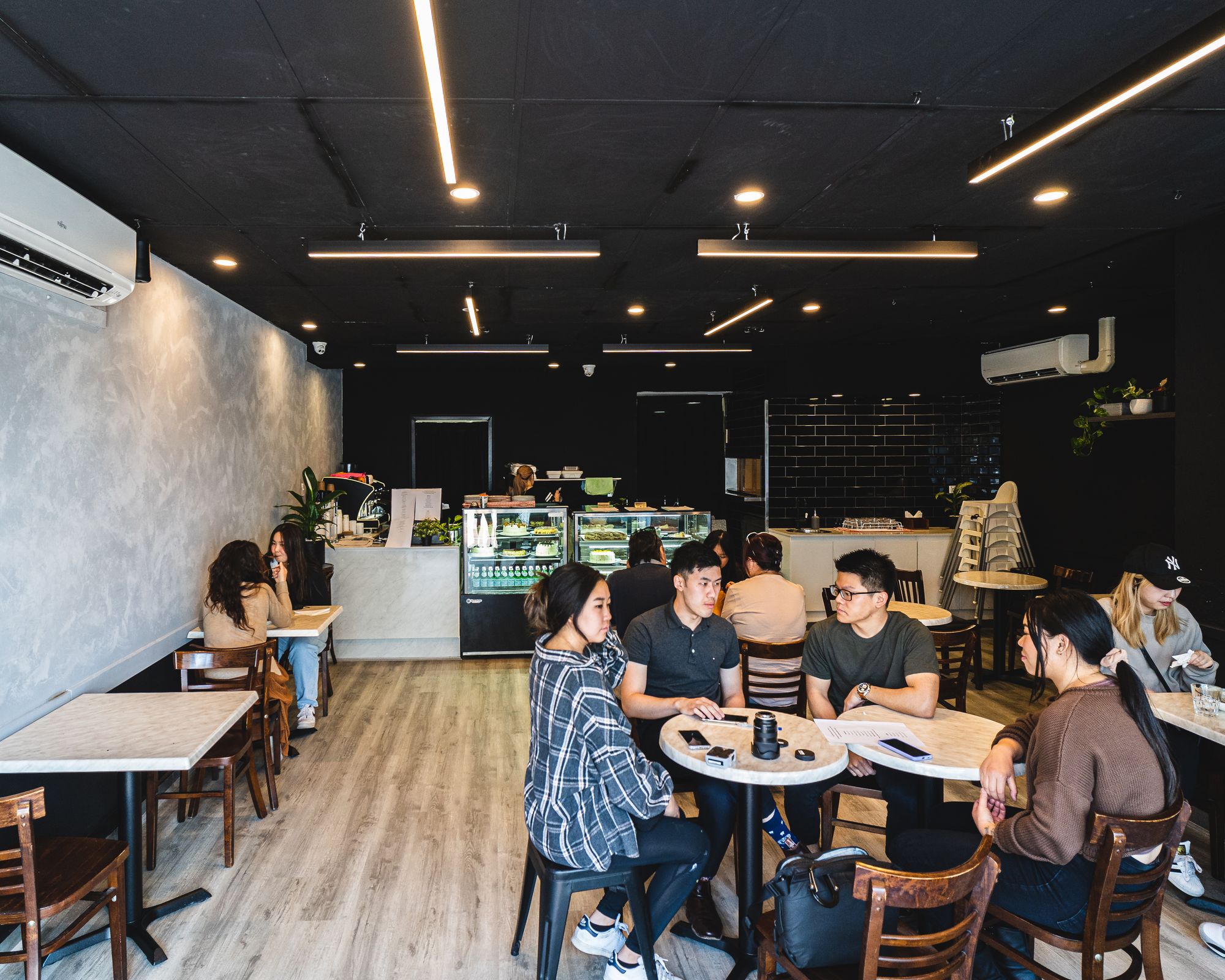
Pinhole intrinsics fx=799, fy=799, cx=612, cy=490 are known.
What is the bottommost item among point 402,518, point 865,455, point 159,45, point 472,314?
point 402,518

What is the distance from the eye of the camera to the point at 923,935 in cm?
201

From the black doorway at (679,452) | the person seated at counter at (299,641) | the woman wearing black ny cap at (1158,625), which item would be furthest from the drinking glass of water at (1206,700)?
the black doorway at (679,452)

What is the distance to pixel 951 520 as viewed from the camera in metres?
10.2

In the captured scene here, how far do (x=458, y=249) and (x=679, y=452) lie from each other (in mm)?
8729

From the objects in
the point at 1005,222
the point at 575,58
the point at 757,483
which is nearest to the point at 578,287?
the point at 1005,222

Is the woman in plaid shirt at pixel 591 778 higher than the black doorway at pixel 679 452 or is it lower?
lower

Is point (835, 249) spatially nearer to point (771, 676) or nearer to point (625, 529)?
point (771, 676)

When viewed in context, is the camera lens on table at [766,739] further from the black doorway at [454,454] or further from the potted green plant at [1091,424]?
the black doorway at [454,454]

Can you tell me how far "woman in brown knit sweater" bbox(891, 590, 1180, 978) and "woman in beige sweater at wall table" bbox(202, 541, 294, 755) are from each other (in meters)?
3.71

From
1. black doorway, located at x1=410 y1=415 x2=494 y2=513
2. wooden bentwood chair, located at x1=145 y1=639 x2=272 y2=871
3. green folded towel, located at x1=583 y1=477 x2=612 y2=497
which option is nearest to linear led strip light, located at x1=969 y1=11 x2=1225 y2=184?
wooden bentwood chair, located at x1=145 y1=639 x2=272 y2=871

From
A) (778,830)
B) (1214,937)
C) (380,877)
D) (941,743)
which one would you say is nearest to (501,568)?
(380,877)

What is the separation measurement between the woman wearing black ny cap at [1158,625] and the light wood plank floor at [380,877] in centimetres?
88

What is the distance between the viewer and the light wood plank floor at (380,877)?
2.99 metres

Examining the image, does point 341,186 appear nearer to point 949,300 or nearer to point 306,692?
point 306,692
